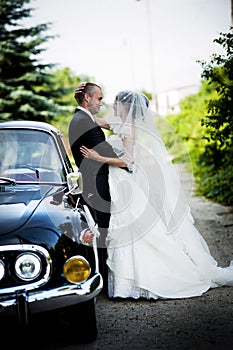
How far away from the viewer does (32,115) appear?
20891 mm

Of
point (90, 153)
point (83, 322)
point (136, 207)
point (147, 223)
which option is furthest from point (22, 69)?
point (83, 322)

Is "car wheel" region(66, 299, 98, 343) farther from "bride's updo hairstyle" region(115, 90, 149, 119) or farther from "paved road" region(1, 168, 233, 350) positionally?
"bride's updo hairstyle" region(115, 90, 149, 119)

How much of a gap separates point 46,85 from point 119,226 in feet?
57.0

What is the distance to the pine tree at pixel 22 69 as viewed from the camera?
20.4 m

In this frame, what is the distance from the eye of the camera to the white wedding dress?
16.1 ft

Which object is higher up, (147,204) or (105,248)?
(147,204)

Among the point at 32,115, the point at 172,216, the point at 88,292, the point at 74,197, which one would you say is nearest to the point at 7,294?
the point at 88,292

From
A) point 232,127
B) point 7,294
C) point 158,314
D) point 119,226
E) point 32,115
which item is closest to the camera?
point 7,294

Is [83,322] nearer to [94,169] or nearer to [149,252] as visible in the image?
[149,252]

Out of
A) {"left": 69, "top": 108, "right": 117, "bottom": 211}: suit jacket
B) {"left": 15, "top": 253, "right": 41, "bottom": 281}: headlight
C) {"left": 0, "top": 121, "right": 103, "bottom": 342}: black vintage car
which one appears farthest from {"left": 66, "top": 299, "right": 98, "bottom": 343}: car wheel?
{"left": 69, "top": 108, "right": 117, "bottom": 211}: suit jacket

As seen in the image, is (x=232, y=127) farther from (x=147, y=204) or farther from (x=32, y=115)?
(x=32, y=115)

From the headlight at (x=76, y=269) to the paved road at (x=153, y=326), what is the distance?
1.11ft

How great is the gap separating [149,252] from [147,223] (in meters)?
0.31

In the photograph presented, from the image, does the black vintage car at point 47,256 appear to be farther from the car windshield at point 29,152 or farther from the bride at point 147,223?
the bride at point 147,223
